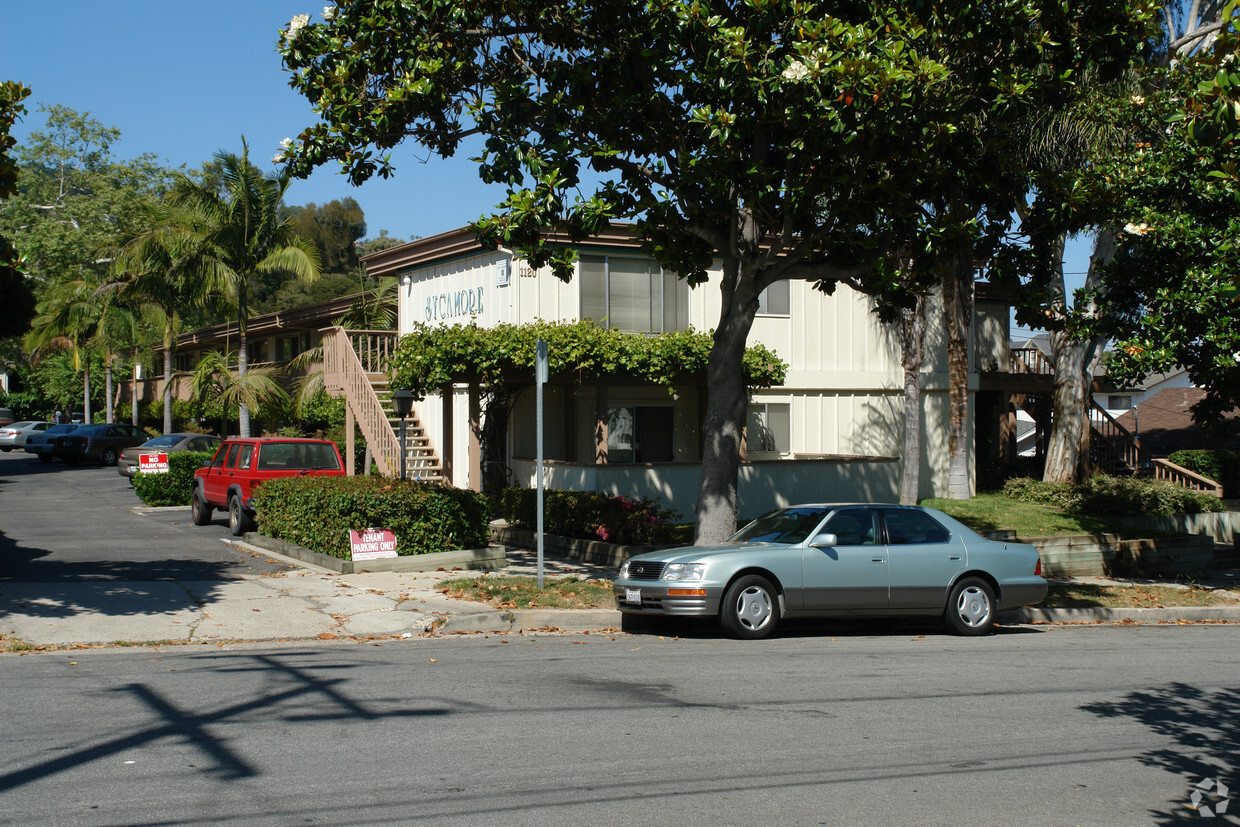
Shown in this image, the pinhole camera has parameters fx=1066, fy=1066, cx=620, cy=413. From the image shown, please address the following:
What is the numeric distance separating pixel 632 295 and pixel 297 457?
24.3ft

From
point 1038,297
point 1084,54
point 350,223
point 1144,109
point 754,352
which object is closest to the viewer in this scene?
point 1084,54

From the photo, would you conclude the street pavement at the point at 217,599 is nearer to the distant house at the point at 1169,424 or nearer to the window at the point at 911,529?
the window at the point at 911,529

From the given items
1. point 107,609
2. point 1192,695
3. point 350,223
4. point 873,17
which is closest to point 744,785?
point 1192,695

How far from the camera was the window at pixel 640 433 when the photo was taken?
891 inches

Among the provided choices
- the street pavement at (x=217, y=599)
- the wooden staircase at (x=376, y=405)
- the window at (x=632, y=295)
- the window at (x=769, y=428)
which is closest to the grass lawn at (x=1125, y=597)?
the street pavement at (x=217, y=599)

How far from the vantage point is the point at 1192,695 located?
28.6 ft

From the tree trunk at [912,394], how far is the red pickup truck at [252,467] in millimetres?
11605

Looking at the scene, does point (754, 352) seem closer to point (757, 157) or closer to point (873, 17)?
point (757, 157)

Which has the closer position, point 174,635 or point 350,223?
point 174,635

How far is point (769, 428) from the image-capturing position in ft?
77.8

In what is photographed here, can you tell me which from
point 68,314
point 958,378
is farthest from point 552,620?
point 68,314

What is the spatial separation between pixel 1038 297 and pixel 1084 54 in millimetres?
3074

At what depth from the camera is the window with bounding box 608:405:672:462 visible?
74.2ft

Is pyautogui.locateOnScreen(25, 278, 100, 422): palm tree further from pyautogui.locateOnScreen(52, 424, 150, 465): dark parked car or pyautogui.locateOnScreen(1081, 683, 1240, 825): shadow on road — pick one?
pyautogui.locateOnScreen(1081, 683, 1240, 825): shadow on road
